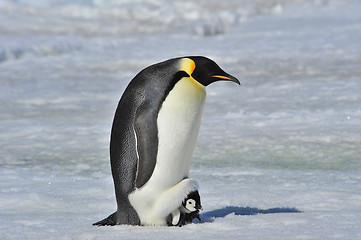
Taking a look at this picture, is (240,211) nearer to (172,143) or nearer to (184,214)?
(184,214)

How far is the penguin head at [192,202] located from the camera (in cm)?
248

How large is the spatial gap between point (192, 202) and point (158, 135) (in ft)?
0.92

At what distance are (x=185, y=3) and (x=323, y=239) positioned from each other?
2146 cm

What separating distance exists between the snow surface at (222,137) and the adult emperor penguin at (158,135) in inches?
4.7

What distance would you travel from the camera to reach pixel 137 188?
2.51 meters

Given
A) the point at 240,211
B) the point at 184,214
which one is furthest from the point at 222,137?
the point at 184,214

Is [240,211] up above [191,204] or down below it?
below

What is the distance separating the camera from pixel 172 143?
2465mm

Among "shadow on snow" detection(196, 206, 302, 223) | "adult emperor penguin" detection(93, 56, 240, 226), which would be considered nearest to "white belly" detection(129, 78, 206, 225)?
"adult emperor penguin" detection(93, 56, 240, 226)

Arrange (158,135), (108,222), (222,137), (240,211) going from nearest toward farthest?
1. (158,135)
2. (108,222)
3. (240,211)
4. (222,137)

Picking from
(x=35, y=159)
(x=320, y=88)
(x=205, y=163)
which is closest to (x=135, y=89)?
(x=205, y=163)

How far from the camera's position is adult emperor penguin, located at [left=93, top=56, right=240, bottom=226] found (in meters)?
2.44

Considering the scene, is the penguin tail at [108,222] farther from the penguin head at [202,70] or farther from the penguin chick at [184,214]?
the penguin head at [202,70]

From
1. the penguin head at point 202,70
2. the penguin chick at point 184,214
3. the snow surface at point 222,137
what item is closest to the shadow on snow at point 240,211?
the snow surface at point 222,137
